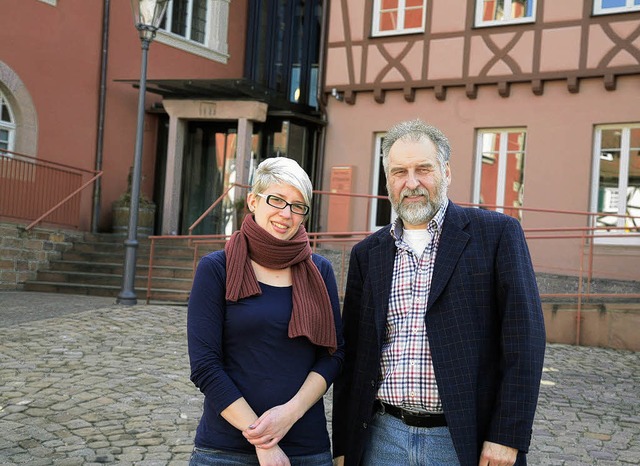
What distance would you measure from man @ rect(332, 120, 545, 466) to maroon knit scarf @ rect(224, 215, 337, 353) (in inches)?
6.0

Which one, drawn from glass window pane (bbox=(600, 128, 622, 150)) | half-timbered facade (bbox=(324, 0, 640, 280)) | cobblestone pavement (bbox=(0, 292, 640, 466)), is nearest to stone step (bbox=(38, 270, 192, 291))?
cobblestone pavement (bbox=(0, 292, 640, 466))

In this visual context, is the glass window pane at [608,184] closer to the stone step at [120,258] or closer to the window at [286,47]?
the window at [286,47]

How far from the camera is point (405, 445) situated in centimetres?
262

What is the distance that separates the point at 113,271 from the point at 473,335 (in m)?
12.0

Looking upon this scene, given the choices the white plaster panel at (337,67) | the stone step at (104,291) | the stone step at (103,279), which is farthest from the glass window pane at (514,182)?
the stone step at (104,291)

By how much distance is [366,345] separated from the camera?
9.07 ft

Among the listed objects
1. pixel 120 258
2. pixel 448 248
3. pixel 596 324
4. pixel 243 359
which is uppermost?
pixel 448 248

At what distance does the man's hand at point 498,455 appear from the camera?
252 cm

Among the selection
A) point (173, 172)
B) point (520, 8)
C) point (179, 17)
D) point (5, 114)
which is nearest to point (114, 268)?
point (173, 172)

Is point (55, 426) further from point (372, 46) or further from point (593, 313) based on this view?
point (372, 46)

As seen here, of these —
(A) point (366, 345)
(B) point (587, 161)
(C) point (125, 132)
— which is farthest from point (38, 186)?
(A) point (366, 345)

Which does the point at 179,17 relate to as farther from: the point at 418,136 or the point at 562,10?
the point at 418,136

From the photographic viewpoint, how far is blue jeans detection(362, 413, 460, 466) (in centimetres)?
259

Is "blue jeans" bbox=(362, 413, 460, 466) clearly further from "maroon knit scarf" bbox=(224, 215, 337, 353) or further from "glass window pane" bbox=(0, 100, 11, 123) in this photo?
"glass window pane" bbox=(0, 100, 11, 123)
